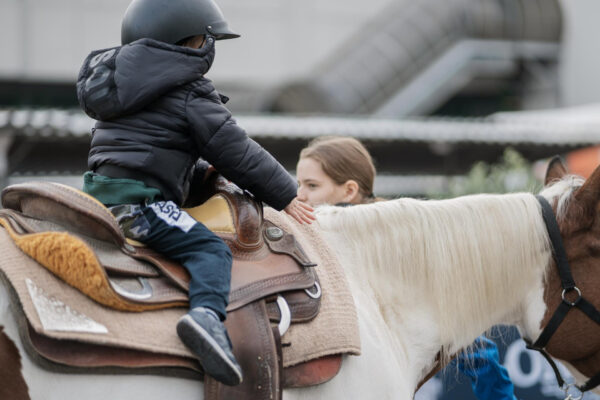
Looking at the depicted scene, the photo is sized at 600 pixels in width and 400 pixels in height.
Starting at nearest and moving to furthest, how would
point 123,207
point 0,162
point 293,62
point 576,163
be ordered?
point 123,207 < point 0,162 < point 576,163 < point 293,62

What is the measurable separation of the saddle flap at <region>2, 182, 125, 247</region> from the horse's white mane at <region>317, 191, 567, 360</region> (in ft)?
2.79

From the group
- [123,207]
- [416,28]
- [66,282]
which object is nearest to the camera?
[66,282]

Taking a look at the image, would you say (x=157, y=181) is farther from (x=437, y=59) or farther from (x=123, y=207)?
(x=437, y=59)

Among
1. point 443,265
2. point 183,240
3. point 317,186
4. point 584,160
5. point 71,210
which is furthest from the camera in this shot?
point 584,160

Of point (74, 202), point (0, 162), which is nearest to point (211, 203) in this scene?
point (74, 202)

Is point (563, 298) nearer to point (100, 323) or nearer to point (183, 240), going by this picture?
point (183, 240)

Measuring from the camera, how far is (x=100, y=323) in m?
1.89

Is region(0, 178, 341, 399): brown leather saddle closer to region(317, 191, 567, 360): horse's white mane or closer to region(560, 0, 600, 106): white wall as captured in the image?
region(317, 191, 567, 360): horse's white mane

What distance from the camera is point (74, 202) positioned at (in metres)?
1.97

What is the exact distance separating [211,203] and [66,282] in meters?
0.58

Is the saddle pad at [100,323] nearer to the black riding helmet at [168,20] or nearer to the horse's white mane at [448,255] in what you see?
the horse's white mane at [448,255]

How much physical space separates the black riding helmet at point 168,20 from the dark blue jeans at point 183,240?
0.56 m

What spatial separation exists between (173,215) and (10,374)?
635 millimetres

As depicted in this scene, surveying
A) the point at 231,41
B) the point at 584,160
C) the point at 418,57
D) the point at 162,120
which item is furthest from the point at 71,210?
the point at 231,41
